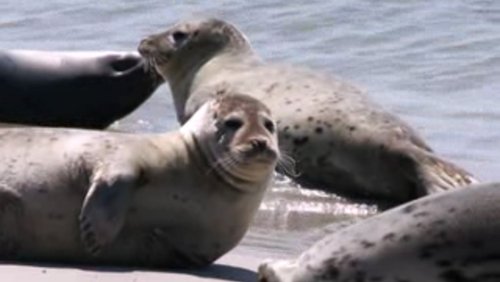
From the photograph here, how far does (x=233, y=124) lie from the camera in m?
5.61

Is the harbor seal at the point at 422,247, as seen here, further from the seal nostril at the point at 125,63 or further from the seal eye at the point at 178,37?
the seal eye at the point at 178,37

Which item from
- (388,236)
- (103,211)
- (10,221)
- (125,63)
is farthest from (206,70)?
(388,236)

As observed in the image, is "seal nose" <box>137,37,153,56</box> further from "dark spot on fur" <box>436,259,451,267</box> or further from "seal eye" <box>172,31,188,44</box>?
"dark spot on fur" <box>436,259,451,267</box>

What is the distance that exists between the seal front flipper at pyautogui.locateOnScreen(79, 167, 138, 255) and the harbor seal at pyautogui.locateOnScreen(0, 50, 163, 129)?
306cm

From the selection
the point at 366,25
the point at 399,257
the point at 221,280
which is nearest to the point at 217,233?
the point at 221,280

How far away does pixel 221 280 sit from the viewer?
214 inches

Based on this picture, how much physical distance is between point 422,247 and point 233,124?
41.2 inches

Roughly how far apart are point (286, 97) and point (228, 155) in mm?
2385

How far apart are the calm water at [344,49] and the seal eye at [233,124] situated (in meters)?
0.64

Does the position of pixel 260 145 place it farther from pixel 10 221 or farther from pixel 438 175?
pixel 438 175

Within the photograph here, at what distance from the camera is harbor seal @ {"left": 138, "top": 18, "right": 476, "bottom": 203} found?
7.26 m

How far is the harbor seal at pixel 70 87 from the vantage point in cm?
851

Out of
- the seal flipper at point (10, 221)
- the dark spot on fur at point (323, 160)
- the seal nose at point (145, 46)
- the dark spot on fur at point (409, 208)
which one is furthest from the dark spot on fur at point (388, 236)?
the seal nose at point (145, 46)

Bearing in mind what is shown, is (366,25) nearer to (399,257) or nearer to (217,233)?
(217,233)
